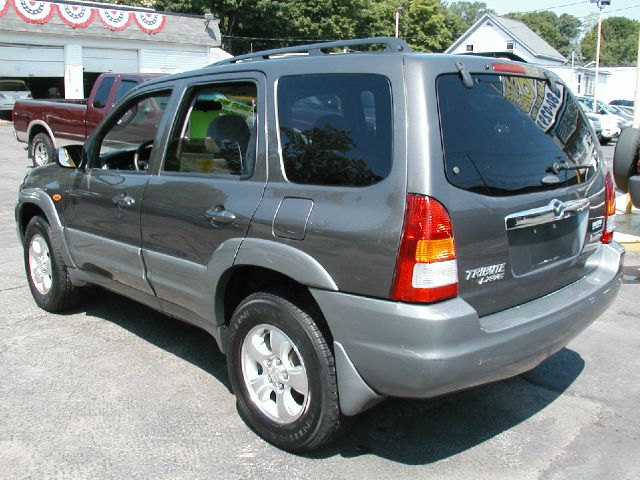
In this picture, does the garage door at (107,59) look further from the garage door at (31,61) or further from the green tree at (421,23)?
the green tree at (421,23)

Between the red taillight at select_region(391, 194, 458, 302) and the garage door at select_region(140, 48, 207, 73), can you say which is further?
the garage door at select_region(140, 48, 207, 73)

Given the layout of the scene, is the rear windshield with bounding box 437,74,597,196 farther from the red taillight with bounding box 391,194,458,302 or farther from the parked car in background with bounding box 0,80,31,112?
the parked car in background with bounding box 0,80,31,112

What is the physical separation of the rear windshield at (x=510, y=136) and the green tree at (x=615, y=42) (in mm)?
113934

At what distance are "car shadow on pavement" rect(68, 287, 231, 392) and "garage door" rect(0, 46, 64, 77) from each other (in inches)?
965

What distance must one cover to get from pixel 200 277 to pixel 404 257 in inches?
53.5

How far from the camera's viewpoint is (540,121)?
3.36 metres

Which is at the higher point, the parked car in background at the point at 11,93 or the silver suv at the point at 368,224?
the parked car in background at the point at 11,93

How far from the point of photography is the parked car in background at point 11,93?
25.7m

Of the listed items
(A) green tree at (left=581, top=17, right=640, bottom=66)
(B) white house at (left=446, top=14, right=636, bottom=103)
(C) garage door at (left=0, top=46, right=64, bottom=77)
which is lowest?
(C) garage door at (left=0, top=46, right=64, bottom=77)

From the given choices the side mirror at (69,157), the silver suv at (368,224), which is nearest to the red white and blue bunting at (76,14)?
the side mirror at (69,157)

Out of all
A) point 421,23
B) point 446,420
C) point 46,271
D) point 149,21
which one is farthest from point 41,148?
point 421,23

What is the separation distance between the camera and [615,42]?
124062mm

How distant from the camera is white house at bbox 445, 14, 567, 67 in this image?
54062 mm

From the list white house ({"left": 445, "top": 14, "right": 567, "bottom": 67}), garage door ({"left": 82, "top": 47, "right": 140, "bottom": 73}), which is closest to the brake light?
garage door ({"left": 82, "top": 47, "right": 140, "bottom": 73})
